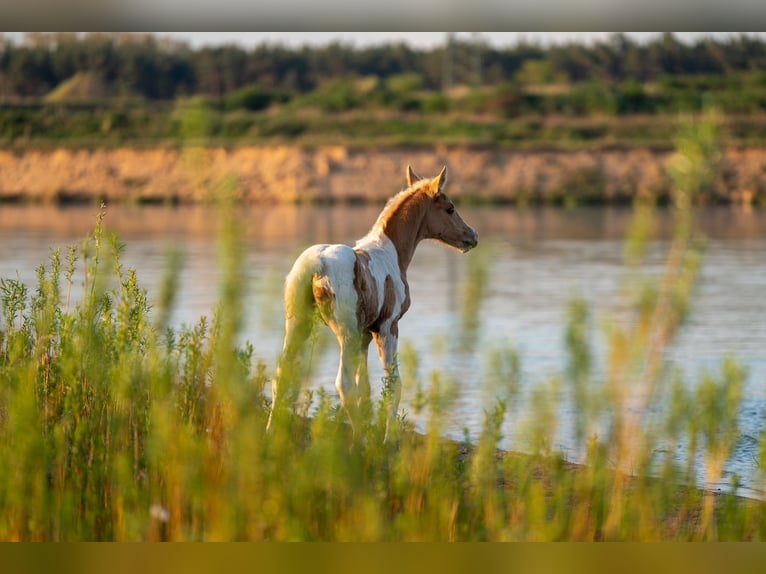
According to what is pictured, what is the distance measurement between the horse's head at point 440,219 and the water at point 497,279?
0.78 m

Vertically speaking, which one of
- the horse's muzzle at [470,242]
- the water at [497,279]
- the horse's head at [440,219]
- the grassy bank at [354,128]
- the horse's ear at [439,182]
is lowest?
the water at [497,279]

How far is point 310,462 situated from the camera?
4.73 meters

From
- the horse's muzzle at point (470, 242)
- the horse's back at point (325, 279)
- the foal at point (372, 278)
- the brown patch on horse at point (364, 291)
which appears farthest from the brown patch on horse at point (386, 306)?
the horse's muzzle at point (470, 242)

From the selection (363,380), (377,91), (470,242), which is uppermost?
(377,91)

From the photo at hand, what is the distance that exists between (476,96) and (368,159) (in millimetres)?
10154

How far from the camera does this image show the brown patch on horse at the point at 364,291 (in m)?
7.29

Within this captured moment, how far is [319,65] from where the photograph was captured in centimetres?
6938

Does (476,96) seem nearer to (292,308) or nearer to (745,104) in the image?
(745,104)

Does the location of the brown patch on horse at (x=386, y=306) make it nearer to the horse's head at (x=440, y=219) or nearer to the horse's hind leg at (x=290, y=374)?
the horse's head at (x=440, y=219)

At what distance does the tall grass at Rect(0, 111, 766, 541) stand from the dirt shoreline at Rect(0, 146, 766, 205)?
122 ft

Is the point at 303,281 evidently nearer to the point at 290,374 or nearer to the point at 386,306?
the point at 386,306

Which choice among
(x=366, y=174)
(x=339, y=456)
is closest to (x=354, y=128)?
(x=366, y=174)

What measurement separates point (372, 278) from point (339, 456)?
3.13 metres
